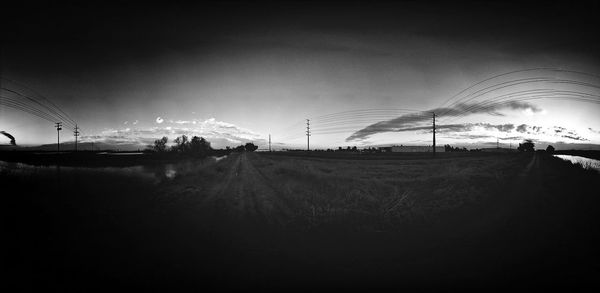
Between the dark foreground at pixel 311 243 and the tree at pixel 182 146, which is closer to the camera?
the dark foreground at pixel 311 243

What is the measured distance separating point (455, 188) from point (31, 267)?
1723 centimetres

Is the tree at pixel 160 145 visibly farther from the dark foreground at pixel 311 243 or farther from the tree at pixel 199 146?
the dark foreground at pixel 311 243

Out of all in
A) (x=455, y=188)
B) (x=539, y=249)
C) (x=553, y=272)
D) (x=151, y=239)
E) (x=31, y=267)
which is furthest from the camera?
(x=455, y=188)

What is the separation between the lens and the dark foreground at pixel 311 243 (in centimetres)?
583

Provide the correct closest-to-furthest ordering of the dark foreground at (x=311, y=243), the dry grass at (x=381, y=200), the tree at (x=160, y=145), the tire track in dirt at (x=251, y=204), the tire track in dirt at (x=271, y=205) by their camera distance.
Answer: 1. the dark foreground at (x=311, y=243)
2. the dry grass at (x=381, y=200)
3. the tire track in dirt at (x=271, y=205)
4. the tire track in dirt at (x=251, y=204)
5. the tree at (x=160, y=145)

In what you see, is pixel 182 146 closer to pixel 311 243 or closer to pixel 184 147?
pixel 184 147

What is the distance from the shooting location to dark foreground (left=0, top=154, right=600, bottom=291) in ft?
19.1

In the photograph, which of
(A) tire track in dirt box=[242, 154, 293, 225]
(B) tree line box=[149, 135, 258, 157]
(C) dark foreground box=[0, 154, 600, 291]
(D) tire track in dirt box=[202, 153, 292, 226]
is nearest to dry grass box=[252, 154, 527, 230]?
(C) dark foreground box=[0, 154, 600, 291]

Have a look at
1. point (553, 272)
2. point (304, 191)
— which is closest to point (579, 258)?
point (553, 272)

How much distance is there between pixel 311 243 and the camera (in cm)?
775

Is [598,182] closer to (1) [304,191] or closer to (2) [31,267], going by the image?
(1) [304,191]

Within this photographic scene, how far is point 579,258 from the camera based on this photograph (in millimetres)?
6500

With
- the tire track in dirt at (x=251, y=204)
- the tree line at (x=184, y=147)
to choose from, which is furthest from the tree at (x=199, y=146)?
the tire track in dirt at (x=251, y=204)

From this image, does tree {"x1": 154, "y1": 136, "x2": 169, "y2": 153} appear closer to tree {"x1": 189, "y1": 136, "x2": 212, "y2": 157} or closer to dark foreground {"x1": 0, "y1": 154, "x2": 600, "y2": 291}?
tree {"x1": 189, "y1": 136, "x2": 212, "y2": 157}
